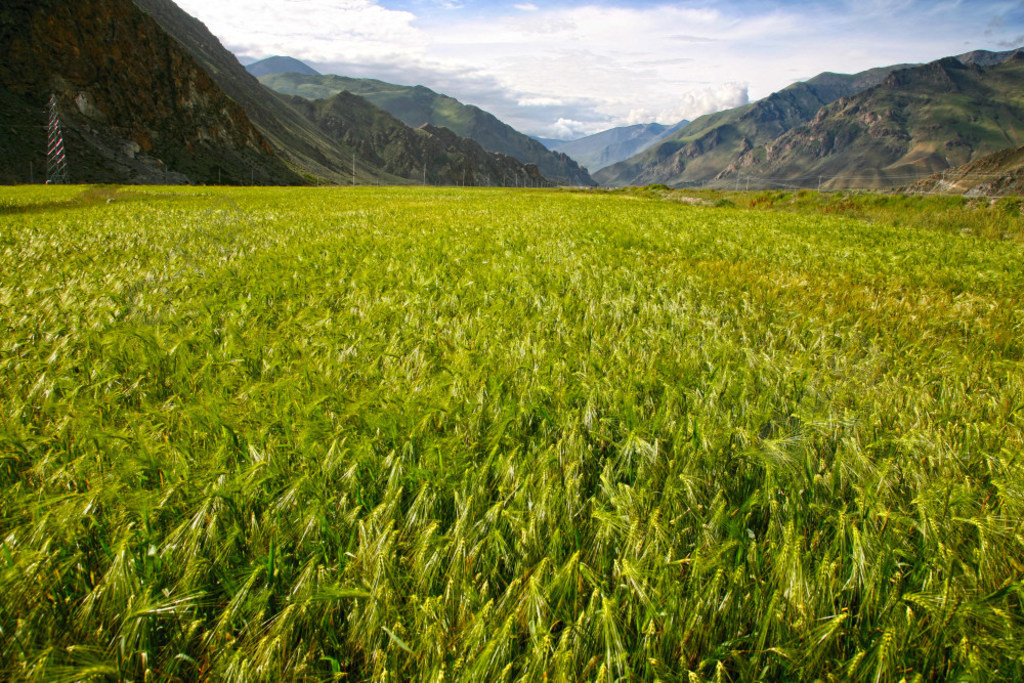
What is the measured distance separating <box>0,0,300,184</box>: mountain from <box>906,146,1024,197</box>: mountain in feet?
371

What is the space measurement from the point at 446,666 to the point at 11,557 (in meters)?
1.51

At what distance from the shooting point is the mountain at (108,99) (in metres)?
79.7

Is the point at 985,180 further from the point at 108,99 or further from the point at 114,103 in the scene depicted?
the point at 108,99

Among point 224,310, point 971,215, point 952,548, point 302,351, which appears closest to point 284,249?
point 224,310

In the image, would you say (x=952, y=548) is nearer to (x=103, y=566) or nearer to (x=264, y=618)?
(x=264, y=618)

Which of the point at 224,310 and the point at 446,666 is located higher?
the point at 224,310

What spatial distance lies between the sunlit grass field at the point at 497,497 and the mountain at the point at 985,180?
43316mm

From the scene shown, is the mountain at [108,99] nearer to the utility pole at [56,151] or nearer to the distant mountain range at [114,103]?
the distant mountain range at [114,103]

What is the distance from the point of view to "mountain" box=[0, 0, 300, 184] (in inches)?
3137

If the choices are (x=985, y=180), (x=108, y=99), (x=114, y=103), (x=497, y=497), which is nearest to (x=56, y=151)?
(x=108, y=99)

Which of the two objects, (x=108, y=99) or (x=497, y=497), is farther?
(x=108, y=99)

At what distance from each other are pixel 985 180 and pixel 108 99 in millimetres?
134213

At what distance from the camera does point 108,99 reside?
92938mm

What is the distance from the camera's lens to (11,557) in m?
1.62
